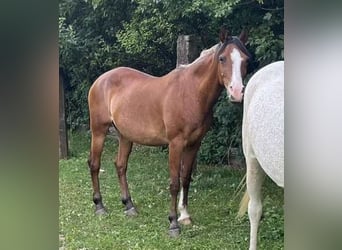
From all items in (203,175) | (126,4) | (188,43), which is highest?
(126,4)

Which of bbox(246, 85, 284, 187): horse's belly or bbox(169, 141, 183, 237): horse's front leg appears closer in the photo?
bbox(246, 85, 284, 187): horse's belly

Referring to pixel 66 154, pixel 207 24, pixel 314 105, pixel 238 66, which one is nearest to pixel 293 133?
pixel 314 105

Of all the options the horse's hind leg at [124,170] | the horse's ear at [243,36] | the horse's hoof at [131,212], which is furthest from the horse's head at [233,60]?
the horse's hoof at [131,212]

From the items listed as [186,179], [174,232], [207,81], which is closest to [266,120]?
[207,81]

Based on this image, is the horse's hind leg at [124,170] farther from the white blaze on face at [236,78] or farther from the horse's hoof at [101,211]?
the white blaze on face at [236,78]

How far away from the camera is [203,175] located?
1.69m

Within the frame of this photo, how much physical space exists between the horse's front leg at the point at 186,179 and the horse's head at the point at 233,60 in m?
0.25

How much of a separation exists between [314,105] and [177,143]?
0.72m

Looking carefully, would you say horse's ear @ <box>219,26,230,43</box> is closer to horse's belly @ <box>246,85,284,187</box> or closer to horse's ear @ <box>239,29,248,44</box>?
horse's ear @ <box>239,29,248,44</box>

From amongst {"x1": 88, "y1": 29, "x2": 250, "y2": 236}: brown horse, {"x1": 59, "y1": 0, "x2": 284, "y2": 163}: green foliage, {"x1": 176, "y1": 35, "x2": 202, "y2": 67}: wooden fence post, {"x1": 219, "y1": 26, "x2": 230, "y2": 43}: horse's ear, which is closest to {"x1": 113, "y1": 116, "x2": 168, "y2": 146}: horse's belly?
{"x1": 88, "y1": 29, "x2": 250, "y2": 236}: brown horse

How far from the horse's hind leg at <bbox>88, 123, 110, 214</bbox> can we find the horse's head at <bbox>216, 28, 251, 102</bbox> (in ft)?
1.64

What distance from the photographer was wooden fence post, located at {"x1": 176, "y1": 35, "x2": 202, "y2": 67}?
156 centimetres

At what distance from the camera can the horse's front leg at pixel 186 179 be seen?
1.63m

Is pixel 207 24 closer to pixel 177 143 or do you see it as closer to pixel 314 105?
pixel 177 143
